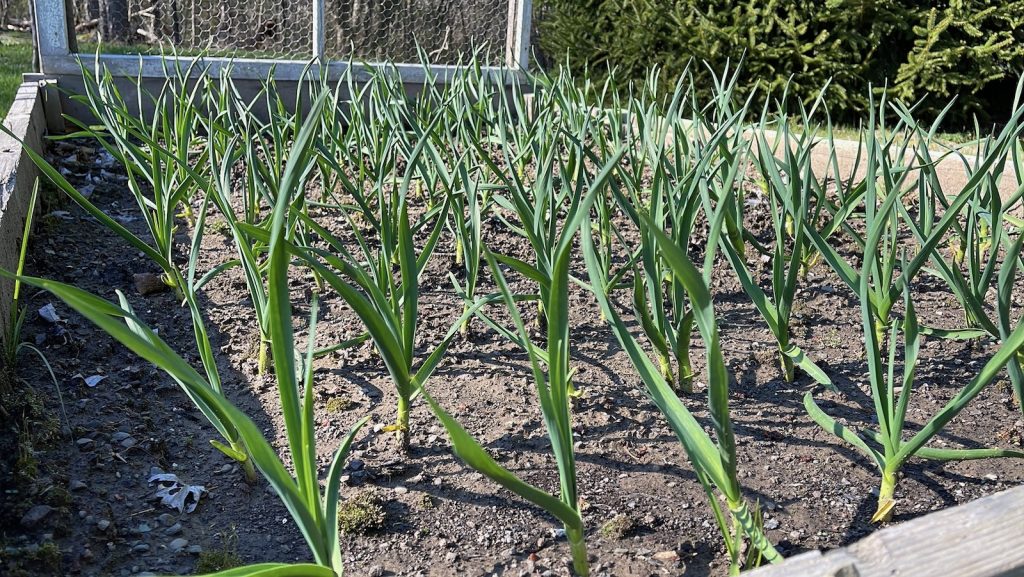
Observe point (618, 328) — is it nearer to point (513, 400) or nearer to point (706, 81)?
point (513, 400)

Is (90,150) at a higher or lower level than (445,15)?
lower

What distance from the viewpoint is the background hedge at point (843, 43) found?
4.83 metres

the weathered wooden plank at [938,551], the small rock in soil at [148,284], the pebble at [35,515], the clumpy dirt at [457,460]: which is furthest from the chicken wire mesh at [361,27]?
the weathered wooden plank at [938,551]

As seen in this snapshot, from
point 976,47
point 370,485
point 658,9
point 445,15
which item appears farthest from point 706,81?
point 370,485

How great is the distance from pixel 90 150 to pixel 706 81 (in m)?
3.52

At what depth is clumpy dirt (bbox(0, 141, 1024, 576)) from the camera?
145 cm

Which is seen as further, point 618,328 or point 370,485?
point 370,485

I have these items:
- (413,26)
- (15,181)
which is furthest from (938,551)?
(413,26)

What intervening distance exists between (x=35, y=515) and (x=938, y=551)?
133 centimetres

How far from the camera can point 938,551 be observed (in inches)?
39.8

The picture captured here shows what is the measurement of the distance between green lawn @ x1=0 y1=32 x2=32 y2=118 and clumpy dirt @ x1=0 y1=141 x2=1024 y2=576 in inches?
115

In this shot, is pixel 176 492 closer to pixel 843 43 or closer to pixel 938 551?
pixel 938 551

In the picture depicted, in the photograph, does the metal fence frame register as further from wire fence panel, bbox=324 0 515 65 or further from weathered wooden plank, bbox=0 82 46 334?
wire fence panel, bbox=324 0 515 65

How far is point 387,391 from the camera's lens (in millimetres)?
1964
